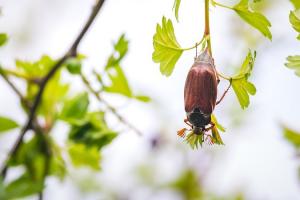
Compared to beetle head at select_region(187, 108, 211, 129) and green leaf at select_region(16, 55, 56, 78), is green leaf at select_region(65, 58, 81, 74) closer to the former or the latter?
green leaf at select_region(16, 55, 56, 78)

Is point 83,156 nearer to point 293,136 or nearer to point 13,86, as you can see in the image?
point 13,86

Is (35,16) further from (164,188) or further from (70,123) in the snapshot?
(70,123)

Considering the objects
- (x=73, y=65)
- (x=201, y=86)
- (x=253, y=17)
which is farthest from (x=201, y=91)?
(x=73, y=65)

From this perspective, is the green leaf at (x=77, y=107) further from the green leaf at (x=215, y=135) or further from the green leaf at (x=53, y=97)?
the green leaf at (x=215, y=135)

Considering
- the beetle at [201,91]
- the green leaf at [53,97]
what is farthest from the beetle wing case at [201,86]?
the green leaf at [53,97]

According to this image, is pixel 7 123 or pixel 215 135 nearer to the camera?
pixel 215 135

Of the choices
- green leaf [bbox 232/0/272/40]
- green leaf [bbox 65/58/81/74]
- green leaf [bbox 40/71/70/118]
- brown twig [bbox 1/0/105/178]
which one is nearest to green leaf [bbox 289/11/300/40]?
green leaf [bbox 232/0/272/40]
